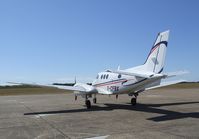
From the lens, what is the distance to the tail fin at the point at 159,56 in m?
17.8

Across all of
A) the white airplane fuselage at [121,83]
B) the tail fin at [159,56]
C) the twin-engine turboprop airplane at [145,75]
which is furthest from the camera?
the white airplane fuselage at [121,83]

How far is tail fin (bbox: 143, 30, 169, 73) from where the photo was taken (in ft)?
58.5

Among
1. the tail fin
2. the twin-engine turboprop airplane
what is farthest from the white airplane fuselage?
the tail fin

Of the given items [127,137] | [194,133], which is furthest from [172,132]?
[127,137]

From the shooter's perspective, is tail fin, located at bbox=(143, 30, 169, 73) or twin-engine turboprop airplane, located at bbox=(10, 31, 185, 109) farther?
tail fin, located at bbox=(143, 30, 169, 73)

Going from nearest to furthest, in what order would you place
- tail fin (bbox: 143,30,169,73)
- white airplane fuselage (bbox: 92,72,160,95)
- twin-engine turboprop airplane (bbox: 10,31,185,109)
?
twin-engine turboprop airplane (bbox: 10,31,185,109) < tail fin (bbox: 143,30,169,73) < white airplane fuselage (bbox: 92,72,160,95)

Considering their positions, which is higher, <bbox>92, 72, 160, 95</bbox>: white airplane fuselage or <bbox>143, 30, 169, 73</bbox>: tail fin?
<bbox>143, 30, 169, 73</bbox>: tail fin

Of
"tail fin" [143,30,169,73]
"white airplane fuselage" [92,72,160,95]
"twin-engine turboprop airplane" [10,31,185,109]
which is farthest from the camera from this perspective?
"white airplane fuselage" [92,72,160,95]

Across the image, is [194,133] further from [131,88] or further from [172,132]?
[131,88]

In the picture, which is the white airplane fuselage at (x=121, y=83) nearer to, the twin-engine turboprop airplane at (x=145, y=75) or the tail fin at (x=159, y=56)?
the twin-engine turboprop airplane at (x=145, y=75)

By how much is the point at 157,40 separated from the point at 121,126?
9.04m

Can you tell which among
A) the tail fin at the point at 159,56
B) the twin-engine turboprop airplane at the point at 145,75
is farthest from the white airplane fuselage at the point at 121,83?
the tail fin at the point at 159,56

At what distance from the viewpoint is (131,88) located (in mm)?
19000

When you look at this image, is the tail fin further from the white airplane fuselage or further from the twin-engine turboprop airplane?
the white airplane fuselage
